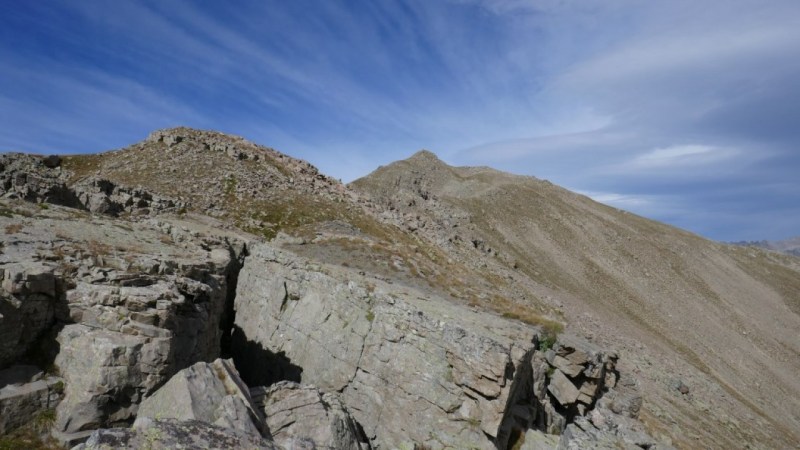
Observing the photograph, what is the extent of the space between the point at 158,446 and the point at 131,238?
1571 centimetres

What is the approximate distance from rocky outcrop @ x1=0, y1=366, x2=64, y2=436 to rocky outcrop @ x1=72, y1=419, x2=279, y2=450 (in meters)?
4.90

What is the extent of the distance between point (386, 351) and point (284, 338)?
6852 millimetres

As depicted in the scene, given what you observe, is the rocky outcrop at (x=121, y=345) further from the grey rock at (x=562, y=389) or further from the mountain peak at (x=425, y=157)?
the mountain peak at (x=425, y=157)

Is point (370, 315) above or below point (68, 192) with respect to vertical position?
below

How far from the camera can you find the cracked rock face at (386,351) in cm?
1858

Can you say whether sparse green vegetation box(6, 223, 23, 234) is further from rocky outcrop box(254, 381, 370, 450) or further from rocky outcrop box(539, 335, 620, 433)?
rocky outcrop box(539, 335, 620, 433)

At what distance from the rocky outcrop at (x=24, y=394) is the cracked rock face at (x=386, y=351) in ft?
38.1

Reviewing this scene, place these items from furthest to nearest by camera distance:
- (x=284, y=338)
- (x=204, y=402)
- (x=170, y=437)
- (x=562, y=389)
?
1. (x=562, y=389)
2. (x=284, y=338)
3. (x=204, y=402)
4. (x=170, y=437)

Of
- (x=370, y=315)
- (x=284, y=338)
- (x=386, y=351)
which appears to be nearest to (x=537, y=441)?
(x=386, y=351)

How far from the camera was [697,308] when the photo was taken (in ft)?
279

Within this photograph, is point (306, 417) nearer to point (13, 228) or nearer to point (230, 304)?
point (230, 304)

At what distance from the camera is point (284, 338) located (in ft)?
77.6

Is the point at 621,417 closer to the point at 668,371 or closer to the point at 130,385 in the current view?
the point at 668,371

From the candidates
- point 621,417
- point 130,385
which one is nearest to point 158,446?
point 130,385
